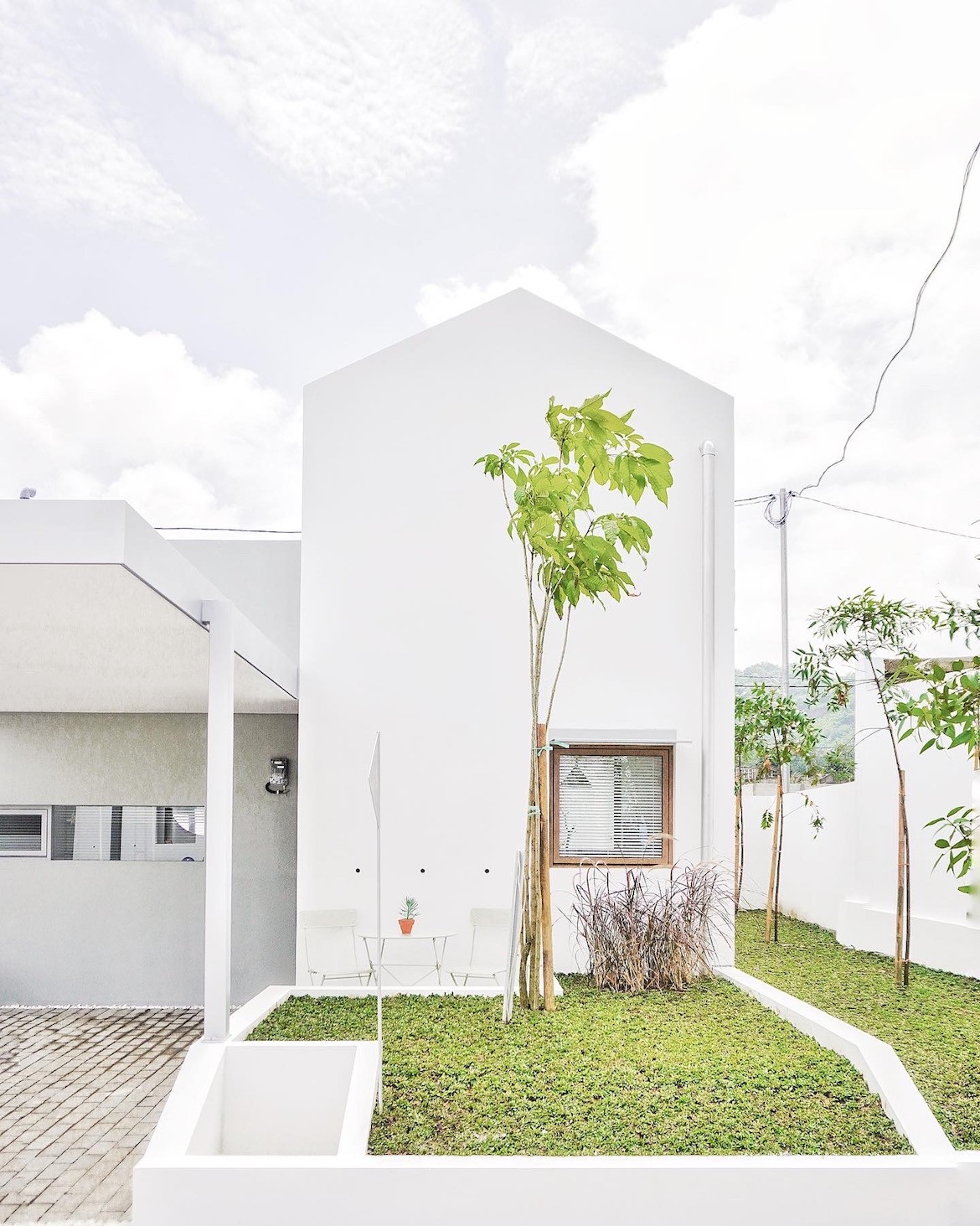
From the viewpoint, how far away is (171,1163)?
14.9 ft

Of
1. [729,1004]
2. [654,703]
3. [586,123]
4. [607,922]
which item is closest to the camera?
[729,1004]

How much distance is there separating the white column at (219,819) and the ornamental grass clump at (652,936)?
276 cm

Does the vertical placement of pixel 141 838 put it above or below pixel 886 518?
below

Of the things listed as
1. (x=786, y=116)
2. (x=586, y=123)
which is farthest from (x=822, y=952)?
(x=586, y=123)

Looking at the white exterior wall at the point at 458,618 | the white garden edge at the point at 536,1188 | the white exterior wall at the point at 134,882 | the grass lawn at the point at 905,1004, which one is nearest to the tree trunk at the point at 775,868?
the grass lawn at the point at 905,1004

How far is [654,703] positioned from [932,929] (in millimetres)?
3840

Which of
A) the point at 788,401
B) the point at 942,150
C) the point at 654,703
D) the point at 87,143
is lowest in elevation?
the point at 654,703

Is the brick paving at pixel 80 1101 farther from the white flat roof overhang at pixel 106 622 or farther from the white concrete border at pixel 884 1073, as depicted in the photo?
the white concrete border at pixel 884 1073

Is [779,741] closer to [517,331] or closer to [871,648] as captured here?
[871,648]

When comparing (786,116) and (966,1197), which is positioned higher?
(786,116)

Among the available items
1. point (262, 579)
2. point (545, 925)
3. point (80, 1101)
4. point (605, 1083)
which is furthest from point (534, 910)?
point (262, 579)

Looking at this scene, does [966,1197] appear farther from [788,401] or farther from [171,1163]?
[788,401]

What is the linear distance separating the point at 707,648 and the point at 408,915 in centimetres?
316

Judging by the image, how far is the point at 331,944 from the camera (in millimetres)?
8914
